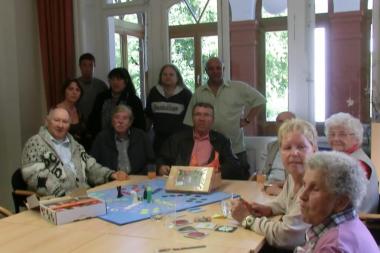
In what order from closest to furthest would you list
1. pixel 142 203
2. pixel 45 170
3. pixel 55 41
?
pixel 142 203 < pixel 45 170 < pixel 55 41

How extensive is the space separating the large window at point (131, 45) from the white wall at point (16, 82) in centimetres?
82

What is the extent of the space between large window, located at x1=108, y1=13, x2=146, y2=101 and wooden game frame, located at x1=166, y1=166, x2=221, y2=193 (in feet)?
7.03

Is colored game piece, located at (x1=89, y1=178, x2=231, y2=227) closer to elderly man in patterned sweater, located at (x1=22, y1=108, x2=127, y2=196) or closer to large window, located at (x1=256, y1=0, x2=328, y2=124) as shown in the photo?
elderly man in patterned sweater, located at (x1=22, y1=108, x2=127, y2=196)

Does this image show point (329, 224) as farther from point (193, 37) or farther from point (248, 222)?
point (193, 37)

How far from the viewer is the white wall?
4.71m

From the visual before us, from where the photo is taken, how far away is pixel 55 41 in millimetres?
4871

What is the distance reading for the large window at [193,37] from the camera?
4586 mm

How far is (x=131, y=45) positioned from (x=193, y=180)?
252cm

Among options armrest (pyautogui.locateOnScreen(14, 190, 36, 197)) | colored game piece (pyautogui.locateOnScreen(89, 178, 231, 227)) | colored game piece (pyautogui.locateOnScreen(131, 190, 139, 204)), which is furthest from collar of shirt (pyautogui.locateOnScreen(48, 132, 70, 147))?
colored game piece (pyautogui.locateOnScreen(131, 190, 139, 204))

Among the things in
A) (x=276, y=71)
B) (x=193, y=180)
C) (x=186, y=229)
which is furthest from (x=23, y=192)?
(x=276, y=71)

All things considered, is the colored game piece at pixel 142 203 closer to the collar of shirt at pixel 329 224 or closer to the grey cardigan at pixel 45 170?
the grey cardigan at pixel 45 170

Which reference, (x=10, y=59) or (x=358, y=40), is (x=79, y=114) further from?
(x=358, y=40)

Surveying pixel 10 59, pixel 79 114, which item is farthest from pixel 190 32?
pixel 10 59

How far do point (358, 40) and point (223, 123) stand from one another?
4.33 feet
